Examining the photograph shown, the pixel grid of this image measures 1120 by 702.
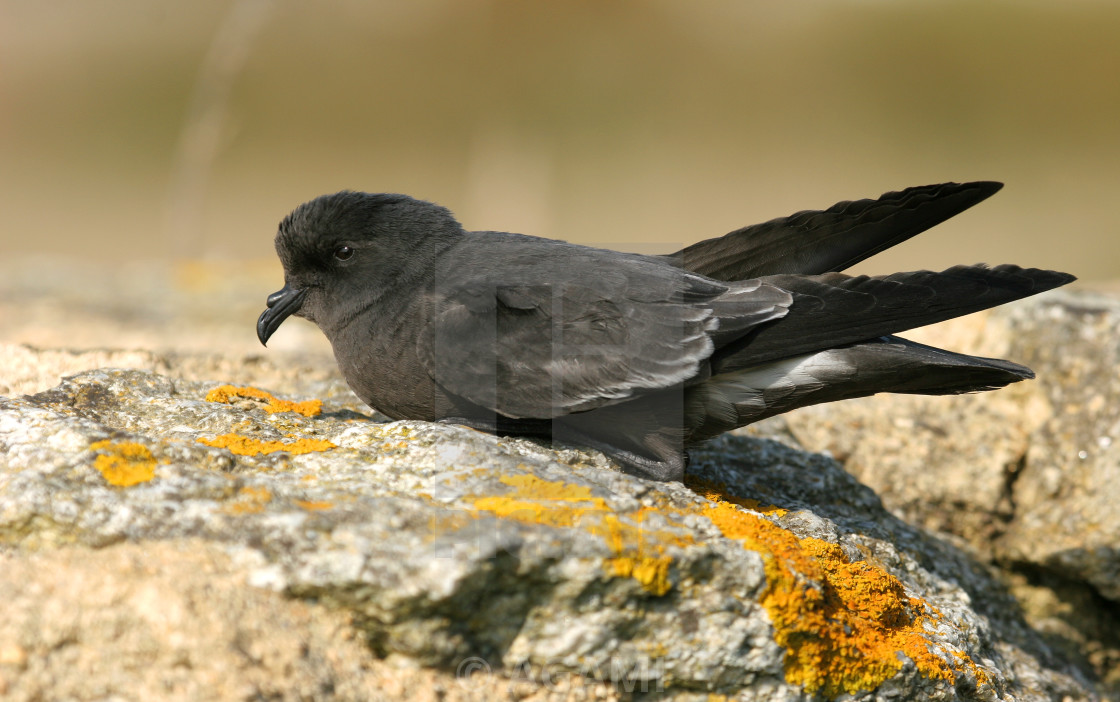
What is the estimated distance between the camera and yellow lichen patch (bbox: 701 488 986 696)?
8.97 feet

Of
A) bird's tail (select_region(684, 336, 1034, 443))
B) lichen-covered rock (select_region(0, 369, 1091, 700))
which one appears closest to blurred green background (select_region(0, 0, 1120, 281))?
bird's tail (select_region(684, 336, 1034, 443))

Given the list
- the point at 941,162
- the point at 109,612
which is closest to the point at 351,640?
the point at 109,612

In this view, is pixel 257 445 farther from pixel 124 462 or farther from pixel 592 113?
pixel 592 113

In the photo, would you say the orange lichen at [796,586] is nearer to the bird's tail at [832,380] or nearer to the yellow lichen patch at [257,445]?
the bird's tail at [832,380]

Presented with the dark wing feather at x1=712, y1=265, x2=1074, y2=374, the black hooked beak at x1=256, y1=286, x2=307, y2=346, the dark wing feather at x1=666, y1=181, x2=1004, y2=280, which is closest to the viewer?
the dark wing feather at x1=712, y1=265, x2=1074, y2=374

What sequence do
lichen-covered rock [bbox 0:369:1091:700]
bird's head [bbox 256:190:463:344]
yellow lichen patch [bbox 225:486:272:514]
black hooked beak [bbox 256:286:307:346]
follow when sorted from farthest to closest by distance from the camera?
black hooked beak [bbox 256:286:307:346], bird's head [bbox 256:190:463:344], yellow lichen patch [bbox 225:486:272:514], lichen-covered rock [bbox 0:369:1091:700]

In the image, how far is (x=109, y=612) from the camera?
2.29 meters

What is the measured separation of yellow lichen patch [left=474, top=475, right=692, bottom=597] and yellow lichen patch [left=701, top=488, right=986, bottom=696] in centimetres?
31

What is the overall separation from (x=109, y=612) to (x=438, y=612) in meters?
0.80

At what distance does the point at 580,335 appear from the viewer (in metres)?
3.52

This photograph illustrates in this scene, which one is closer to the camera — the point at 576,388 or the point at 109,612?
the point at 109,612

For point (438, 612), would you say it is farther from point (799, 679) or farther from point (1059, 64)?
point (1059, 64)

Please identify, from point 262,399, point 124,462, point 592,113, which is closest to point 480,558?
point 124,462

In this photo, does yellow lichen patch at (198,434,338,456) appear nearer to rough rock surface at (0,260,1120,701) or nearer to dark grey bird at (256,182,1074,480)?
rough rock surface at (0,260,1120,701)
